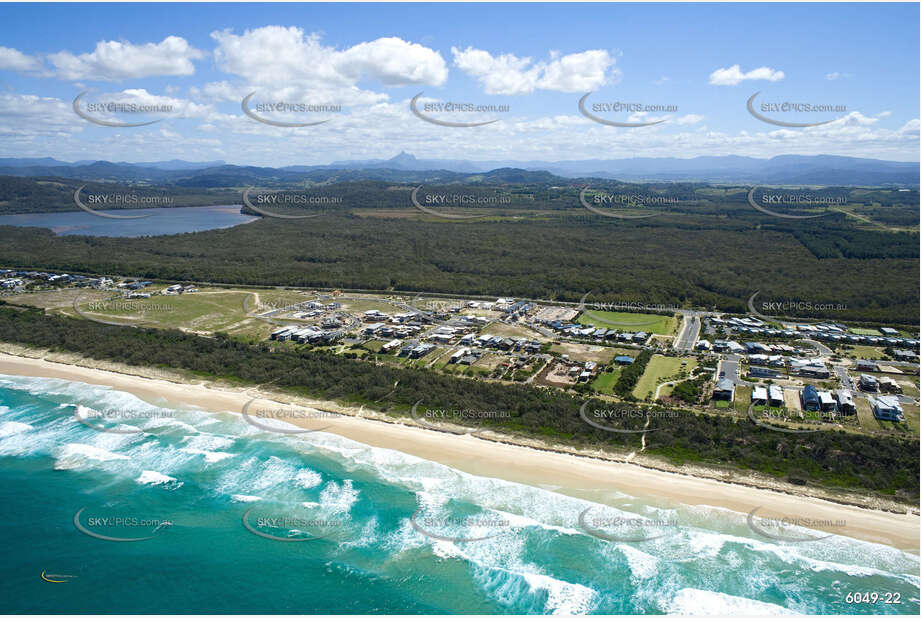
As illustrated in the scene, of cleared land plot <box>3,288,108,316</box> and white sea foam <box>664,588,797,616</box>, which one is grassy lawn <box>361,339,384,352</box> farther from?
cleared land plot <box>3,288,108,316</box>

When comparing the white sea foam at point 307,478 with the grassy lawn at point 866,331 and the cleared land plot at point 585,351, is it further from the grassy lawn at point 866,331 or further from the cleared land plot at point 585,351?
the grassy lawn at point 866,331

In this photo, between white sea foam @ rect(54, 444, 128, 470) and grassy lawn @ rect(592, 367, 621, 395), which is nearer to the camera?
white sea foam @ rect(54, 444, 128, 470)

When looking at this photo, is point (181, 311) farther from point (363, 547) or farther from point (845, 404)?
Answer: point (845, 404)

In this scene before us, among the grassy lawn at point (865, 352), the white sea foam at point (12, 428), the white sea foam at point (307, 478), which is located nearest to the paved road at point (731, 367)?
the grassy lawn at point (865, 352)

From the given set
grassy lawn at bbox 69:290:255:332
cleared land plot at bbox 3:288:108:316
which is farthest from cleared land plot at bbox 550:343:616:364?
cleared land plot at bbox 3:288:108:316

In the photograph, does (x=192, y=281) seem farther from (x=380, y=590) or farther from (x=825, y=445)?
(x=825, y=445)

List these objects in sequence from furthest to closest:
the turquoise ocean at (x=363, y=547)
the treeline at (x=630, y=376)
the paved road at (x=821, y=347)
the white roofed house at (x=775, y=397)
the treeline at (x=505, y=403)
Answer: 1. the paved road at (x=821, y=347)
2. the treeline at (x=630, y=376)
3. the white roofed house at (x=775, y=397)
4. the treeline at (x=505, y=403)
5. the turquoise ocean at (x=363, y=547)
